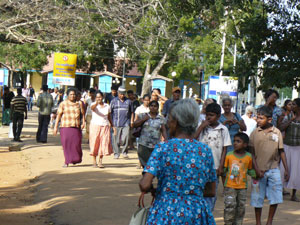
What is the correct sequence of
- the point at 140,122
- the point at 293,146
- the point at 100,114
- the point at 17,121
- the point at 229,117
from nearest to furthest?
1. the point at 229,117
2. the point at 140,122
3. the point at 293,146
4. the point at 100,114
5. the point at 17,121

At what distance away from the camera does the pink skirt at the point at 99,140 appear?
1340 cm

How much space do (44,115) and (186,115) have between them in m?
15.7

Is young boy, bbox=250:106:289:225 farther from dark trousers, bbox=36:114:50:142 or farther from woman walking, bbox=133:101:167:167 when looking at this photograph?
dark trousers, bbox=36:114:50:142

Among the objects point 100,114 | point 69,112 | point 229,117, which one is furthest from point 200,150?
point 100,114

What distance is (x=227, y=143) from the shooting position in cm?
748

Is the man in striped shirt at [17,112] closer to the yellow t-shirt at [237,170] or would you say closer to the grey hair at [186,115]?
the yellow t-shirt at [237,170]

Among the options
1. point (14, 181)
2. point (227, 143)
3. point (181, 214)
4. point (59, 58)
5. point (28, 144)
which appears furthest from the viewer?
point (59, 58)

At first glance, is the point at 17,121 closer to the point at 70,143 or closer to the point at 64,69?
the point at 64,69

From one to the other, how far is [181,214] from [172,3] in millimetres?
11946

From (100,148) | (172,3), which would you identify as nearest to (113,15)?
(172,3)

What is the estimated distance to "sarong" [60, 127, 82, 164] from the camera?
13.1m

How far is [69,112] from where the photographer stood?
13008 mm

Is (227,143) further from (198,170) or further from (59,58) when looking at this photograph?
(59,58)

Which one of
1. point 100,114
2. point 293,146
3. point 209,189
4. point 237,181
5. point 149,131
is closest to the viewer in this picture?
point 209,189
